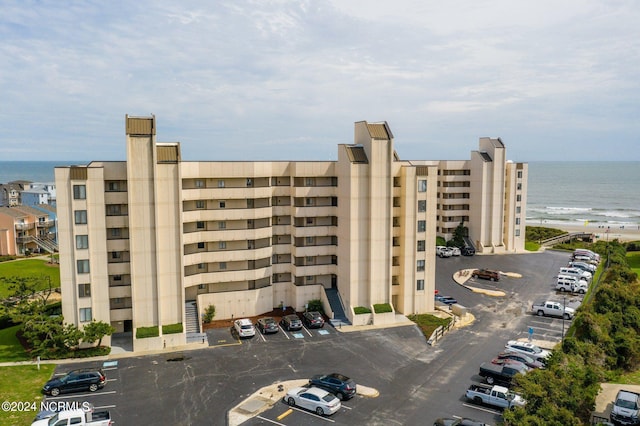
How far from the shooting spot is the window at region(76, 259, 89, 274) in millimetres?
47438

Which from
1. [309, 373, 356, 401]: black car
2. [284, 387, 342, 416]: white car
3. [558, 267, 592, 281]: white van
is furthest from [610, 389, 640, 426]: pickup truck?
[558, 267, 592, 281]: white van

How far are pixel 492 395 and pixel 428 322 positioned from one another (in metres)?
18.3

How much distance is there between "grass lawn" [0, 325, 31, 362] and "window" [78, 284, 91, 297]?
7.09 meters

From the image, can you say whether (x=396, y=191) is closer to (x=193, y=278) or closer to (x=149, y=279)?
(x=193, y=278)

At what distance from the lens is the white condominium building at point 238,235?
47.9m

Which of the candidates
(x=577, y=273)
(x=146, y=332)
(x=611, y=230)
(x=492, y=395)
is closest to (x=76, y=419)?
(x=146, y=332)

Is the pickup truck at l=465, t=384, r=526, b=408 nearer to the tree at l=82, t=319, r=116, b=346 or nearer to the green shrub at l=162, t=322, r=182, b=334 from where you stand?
the green shrub at l=162, t=322, r=182, b=334

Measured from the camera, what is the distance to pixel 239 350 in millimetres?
47875

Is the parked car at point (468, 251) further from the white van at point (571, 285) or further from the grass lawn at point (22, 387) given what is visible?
the grass lawn at point (22, 387)

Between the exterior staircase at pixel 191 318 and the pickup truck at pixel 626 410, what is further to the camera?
the exterior staircase at pixel 191 318

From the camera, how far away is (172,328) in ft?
163

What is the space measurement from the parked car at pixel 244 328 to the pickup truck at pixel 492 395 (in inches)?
893

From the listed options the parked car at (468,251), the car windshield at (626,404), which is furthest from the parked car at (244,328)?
the parked car at (468,251)

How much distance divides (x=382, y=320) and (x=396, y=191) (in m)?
15.1
